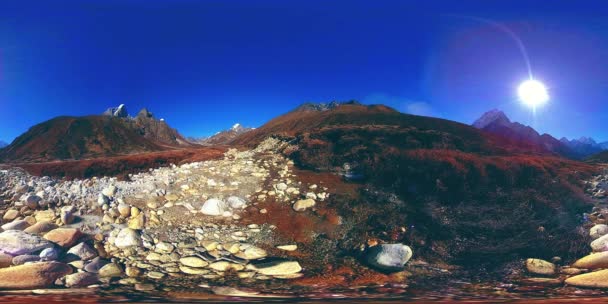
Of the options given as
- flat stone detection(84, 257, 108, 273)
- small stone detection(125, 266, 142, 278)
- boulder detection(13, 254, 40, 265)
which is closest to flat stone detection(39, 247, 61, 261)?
boulder detection(13, 254, 40, 265)

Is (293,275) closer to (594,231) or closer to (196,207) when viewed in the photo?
(196,207)

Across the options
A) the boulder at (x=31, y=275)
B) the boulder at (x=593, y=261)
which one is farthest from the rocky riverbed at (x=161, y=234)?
the boulder at (x=593, y=261)

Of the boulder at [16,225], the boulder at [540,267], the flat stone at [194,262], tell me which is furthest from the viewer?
the boulder at [16,225]

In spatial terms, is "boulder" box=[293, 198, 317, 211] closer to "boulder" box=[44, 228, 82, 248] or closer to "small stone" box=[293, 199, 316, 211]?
"small stone" box=[293, 199, 316, 211]

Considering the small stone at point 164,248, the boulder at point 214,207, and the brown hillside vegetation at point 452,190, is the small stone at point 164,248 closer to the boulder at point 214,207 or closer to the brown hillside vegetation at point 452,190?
the boulder at point 214,207

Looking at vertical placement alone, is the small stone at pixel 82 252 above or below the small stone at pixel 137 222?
below
